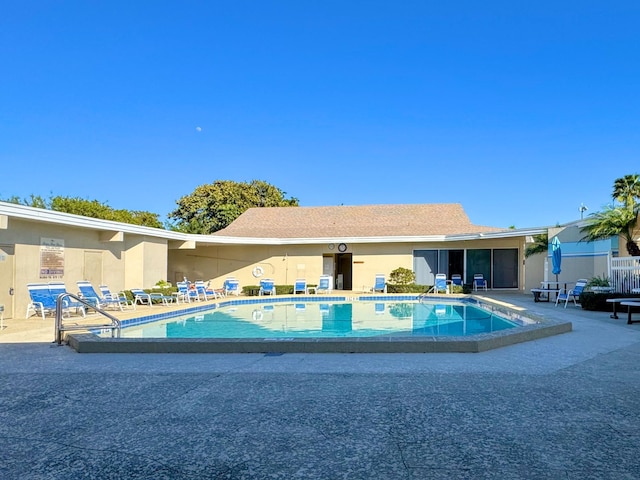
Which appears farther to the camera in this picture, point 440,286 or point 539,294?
point 440,286

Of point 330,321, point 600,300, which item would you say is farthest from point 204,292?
point 600,300

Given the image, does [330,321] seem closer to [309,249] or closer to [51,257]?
[51,257]

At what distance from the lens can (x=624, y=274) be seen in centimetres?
1277

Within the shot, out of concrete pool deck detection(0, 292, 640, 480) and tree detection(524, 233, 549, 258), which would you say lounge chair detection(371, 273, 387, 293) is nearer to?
tree detection(524, 233, 549, 258)

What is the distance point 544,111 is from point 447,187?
36.4 feet

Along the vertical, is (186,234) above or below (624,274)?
above

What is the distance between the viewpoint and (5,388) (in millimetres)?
4742

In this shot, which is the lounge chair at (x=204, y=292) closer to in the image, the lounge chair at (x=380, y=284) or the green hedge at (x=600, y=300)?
the lounge chair at (x=380, y=284)

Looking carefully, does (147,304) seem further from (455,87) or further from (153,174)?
(153,174)

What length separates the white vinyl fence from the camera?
12477 mm

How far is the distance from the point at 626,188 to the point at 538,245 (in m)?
3.61

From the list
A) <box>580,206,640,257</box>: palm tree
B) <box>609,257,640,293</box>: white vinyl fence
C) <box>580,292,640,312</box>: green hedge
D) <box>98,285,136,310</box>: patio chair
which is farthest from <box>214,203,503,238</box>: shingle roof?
<box>580,292,640,312</box>: green hedge

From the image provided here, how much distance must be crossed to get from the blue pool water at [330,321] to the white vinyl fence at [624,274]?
148 inches

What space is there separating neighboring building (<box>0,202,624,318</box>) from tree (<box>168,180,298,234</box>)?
1259 cm
